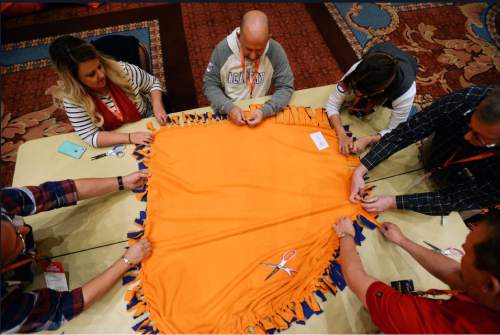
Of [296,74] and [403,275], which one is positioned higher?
[296,74]

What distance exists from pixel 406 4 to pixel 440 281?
313cm

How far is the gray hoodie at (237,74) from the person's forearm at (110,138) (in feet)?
1.73

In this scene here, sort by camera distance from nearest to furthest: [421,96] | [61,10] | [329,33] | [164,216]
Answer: [164,216] < [421,96] < [329,33] < [61,10]

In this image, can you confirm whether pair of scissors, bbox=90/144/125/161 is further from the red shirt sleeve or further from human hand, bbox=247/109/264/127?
the red shirt sleeve

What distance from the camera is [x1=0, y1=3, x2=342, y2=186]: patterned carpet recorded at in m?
2.78

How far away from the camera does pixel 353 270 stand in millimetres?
1314

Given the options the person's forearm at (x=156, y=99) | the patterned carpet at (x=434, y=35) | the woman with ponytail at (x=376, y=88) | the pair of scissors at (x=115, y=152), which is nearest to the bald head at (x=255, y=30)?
the woman with ponytail at (x=376, y=88)

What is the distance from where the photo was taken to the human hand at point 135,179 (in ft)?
5.24

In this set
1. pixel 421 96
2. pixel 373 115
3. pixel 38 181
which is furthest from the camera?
pixel 421 96

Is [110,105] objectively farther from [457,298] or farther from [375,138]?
[457,298]

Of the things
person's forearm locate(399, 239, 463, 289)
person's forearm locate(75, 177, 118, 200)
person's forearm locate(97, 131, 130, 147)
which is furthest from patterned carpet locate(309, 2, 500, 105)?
person's forearm locate(75, 177, 118, 200)

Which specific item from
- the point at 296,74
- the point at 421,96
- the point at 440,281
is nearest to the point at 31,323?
the point at 440,281

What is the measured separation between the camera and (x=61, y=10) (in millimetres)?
3498

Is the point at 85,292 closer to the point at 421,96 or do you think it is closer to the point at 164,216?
the point at 164,216
